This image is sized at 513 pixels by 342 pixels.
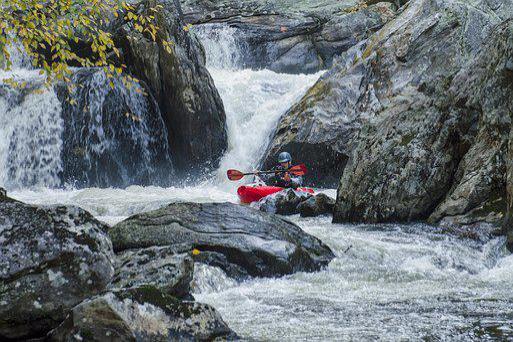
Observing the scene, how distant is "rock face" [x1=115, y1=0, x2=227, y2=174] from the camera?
17.6 m

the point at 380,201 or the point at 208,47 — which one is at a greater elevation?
the point at 208,47

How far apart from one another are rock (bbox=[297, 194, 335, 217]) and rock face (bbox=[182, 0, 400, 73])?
1442 cm

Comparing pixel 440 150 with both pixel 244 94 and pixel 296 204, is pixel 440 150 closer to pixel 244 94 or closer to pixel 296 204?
pixel 296 204

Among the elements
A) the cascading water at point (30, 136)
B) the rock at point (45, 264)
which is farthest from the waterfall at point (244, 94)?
the rock at point (45, 264)

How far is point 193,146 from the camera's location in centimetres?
1870

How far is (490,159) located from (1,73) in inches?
605

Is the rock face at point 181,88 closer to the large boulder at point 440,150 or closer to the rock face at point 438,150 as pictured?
the rock face at point 438,150

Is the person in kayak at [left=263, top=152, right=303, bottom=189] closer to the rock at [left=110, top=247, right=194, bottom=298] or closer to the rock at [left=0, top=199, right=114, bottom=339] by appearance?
the rock at [left=110, top=247, right=194, bottom=298]

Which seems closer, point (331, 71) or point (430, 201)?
point (430, 201)

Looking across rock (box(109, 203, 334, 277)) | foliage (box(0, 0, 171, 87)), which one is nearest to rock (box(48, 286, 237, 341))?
rock (box(109, 203, 334, 277))

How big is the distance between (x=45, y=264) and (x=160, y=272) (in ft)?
3.66

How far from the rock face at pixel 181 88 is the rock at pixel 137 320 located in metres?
14.2

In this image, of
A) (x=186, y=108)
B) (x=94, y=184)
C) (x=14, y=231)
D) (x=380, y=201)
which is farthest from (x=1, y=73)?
(x=14, y=231)

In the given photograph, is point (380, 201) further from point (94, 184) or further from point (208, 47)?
point (208, 47)
